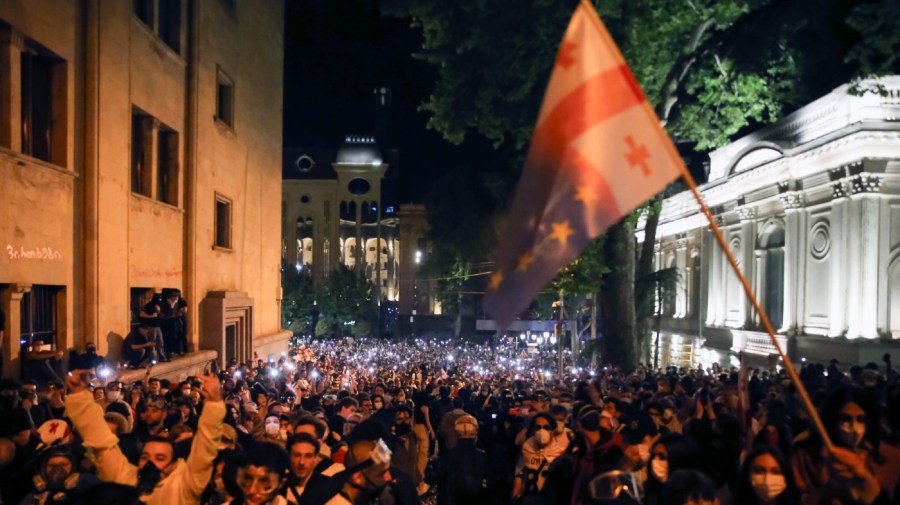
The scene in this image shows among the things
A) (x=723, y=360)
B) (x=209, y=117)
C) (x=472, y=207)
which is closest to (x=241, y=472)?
(x=209, y=117)

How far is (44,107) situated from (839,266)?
65.5 ft

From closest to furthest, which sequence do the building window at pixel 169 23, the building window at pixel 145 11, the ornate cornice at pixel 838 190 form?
the building window at pixel 145 11
the building window at pixel 169 23
the ornate cornice at pixel 838 190

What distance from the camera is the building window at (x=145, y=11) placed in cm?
1717

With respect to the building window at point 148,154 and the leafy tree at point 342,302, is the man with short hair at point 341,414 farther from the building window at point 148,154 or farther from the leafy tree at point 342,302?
the leafy tree at point 342,302

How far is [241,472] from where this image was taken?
4.31 metres

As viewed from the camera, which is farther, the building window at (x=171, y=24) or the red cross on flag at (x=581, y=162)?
the building window at (x=171, y=24)

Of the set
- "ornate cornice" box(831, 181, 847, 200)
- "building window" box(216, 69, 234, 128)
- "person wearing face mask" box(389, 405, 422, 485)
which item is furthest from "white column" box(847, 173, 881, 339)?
"building window" box(216, 69, 234, 128)

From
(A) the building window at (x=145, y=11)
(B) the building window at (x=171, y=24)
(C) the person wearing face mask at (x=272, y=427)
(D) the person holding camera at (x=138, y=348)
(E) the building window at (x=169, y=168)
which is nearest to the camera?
(C) the person wearing face mask at (x=272, y=427)

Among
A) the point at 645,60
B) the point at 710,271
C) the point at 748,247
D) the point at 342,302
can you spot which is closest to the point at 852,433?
the point at 645,60

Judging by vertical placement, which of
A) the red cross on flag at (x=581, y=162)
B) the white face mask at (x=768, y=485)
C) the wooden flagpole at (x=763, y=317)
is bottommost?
the white face mask at (x=768, y=485)

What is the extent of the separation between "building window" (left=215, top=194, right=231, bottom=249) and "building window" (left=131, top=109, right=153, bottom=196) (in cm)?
552

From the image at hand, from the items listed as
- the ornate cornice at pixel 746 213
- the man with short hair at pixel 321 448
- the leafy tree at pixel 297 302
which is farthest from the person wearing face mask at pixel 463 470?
the leafy tree at pixel 297 302

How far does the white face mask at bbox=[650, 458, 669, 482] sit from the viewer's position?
17.6 feet

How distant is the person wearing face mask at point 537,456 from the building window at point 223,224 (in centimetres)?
1750
